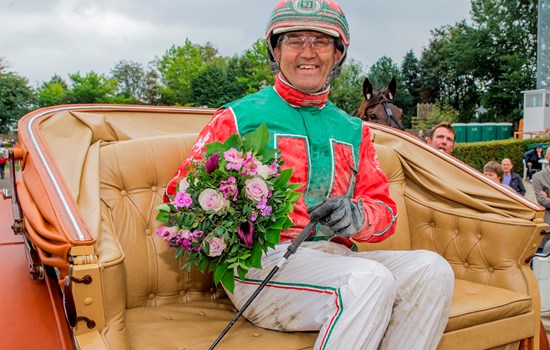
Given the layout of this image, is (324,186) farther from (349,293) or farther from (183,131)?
(183,131)

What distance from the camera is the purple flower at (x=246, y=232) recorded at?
1.82m

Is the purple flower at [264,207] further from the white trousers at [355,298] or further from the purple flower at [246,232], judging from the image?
the white trousers at [355,298]

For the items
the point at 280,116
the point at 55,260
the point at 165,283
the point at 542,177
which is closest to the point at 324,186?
the point at 280,116

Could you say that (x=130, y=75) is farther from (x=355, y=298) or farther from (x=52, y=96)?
(x=355, y=298)

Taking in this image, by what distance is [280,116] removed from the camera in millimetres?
2332

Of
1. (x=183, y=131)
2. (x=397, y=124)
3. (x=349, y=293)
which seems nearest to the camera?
(x=349, y=293)

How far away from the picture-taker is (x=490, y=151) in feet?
47.4

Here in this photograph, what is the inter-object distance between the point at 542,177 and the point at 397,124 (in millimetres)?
1515

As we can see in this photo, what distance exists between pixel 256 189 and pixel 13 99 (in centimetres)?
3629

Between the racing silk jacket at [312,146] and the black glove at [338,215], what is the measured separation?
17 cm

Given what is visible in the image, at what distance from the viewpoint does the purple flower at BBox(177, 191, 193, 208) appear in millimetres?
1845

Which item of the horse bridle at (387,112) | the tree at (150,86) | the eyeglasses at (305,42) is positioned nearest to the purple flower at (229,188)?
the eyeglasses at (305,42)

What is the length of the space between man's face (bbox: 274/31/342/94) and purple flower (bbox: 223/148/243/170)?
25.4 inches

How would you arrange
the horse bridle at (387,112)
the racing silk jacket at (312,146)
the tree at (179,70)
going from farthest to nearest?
1. the tree at (179,70)
2. the horse bridle at (387,112)
3. the racing silk jacket at (312,146)
